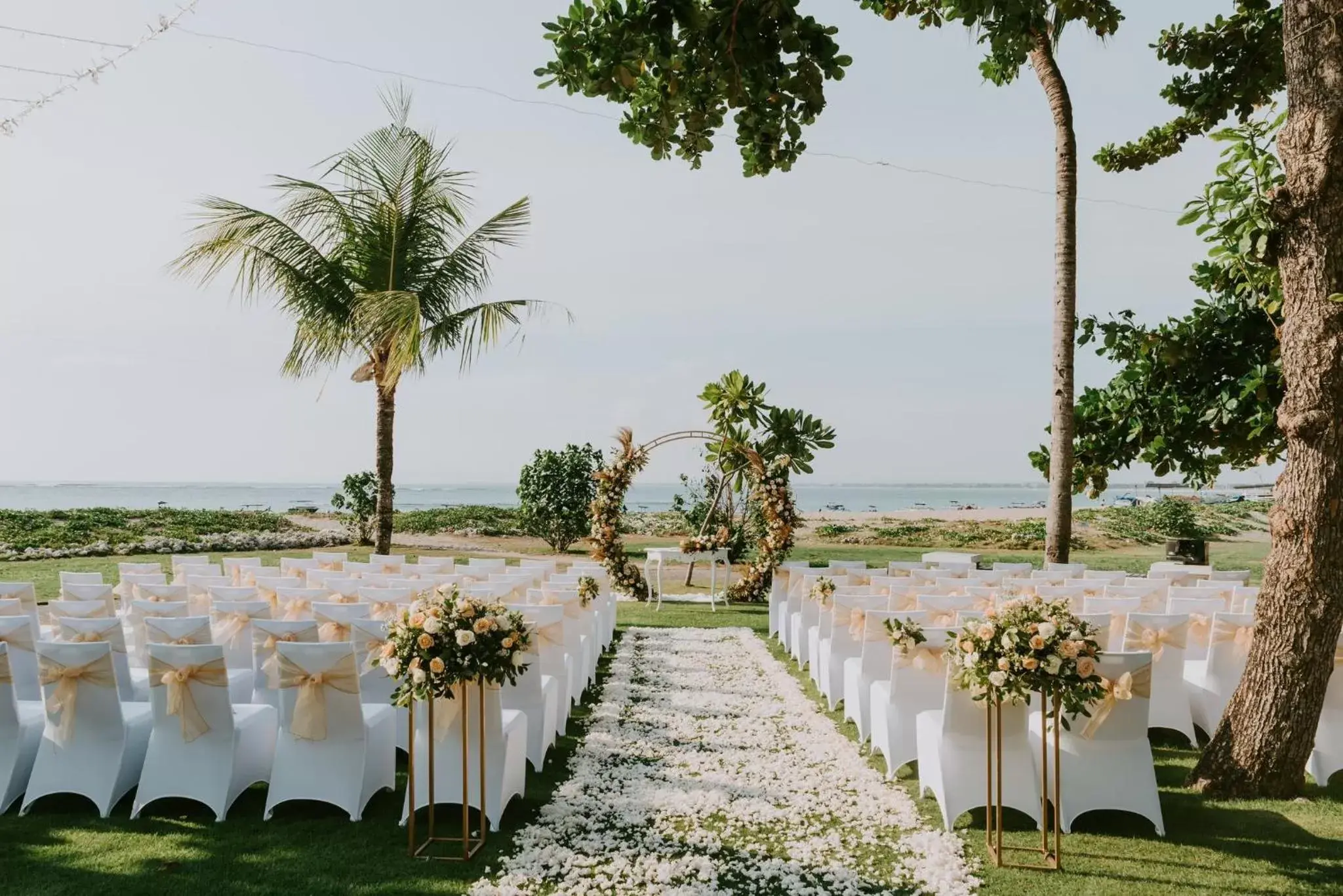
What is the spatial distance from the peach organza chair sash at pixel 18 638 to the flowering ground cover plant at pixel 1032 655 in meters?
5.16

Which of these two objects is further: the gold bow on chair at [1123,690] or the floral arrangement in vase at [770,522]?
the floral arrangement in vase at [770,522]

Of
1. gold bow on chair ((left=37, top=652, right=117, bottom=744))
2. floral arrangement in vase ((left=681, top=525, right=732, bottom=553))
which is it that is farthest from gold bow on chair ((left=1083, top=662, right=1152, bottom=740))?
floral arrangement in vase ((left=681, top=525, right=732, bottom=553))

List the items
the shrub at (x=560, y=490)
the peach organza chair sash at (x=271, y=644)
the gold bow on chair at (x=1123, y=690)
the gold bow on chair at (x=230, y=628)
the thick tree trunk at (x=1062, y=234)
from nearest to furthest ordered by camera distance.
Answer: the gold bow on chair at (x=1123, y=690) → the peach organza chair sash at (x=271, y=644) → the gold bow on chair at (x=230, y=628) → the thick tree trunk at (x=1062, y=234) → the shrub at (x=560, y=490)

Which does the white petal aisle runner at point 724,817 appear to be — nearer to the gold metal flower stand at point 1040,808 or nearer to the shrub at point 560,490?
the gold metal flower stand at point 1040,808

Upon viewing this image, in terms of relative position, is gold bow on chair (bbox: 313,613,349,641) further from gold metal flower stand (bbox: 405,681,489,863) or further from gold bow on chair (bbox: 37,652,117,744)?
gold metal flower stand (bbox: 405,681,489,863)

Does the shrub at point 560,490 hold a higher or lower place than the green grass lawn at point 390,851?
higher

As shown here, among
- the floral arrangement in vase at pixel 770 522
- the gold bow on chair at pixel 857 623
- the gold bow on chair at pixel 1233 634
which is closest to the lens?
the gold bow on chair at pixel 1233 634

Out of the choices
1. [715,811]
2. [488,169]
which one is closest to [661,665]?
[715,811]

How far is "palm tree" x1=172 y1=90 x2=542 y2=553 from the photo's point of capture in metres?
14.0

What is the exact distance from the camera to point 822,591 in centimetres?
781

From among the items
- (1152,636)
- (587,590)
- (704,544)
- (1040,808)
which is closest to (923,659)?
(1040,808)

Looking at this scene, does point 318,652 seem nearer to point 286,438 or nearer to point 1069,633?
point 1069,633

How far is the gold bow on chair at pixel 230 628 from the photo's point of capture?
6.28m

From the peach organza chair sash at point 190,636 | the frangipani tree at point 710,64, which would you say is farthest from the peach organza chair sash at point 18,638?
the frangipani tree at point 710,64
